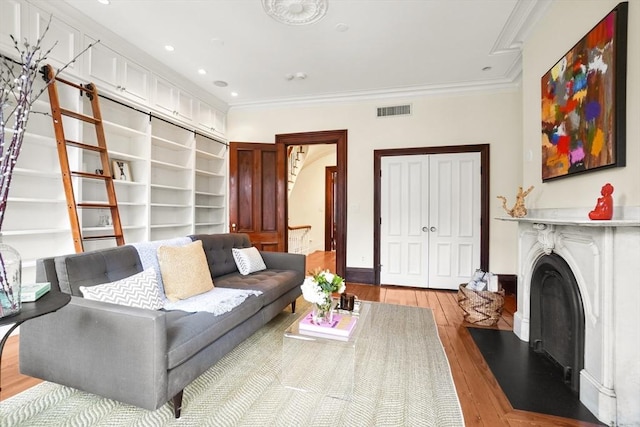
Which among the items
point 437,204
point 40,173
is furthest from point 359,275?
point 40,173

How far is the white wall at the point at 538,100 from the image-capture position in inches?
64.6

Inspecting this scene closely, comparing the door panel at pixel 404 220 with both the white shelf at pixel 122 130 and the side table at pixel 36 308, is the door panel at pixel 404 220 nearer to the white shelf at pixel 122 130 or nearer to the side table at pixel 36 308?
the white shelf at pixel 122 130

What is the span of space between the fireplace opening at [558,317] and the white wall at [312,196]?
6.34m

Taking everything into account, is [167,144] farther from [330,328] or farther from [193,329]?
[330,328]

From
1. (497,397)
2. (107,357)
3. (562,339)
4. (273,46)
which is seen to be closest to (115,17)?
(273,46)

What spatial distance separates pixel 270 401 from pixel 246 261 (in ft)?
5.44

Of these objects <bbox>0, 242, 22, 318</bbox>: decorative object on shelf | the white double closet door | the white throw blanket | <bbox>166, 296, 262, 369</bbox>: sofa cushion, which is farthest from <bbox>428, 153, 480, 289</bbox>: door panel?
<bbox>0, 242, 22, 318</bbox>: decorative object on shelf

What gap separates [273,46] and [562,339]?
12.6ft

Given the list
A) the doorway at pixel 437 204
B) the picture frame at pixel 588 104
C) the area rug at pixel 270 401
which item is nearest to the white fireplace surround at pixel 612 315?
the picture frame at pixel 588 104

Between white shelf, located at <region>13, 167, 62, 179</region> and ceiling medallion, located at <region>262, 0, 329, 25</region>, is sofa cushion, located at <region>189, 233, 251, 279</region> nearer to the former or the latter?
white shelf, located at <region>13, 167, 62, 179</region>

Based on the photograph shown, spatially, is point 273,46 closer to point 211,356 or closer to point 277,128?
point 277,128

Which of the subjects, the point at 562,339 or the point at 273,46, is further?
the point at 273,46

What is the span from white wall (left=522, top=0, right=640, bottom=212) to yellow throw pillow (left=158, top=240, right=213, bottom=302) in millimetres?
2851

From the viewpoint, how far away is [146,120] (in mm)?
3779
